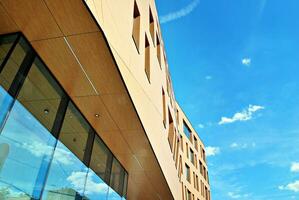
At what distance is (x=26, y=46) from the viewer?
5262 millimetres

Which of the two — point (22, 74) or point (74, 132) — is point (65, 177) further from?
point (22, 74)

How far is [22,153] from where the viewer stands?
16.2 ft

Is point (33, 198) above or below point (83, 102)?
below

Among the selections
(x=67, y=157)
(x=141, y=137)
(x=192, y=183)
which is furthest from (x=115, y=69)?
(x=192, y=183)

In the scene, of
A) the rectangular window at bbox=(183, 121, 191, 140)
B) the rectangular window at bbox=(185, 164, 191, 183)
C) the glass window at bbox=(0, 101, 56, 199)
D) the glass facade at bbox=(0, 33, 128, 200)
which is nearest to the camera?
the glass window at bbox=(0, 101, 56, 199)

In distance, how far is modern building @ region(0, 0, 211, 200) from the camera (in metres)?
4.61

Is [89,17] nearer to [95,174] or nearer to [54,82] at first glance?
[54,82]

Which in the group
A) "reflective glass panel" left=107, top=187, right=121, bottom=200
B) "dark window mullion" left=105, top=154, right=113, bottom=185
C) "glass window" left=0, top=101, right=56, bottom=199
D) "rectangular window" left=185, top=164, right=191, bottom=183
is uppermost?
"rectangular window" left=185, top=164, right=191, bottom=183

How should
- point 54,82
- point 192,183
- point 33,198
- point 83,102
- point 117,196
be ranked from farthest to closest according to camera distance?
point 192,183, point 117,196, point 83,102, point 54,82, point 33,198

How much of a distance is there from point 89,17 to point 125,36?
7.04ft

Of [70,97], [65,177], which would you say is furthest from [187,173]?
[70,97]

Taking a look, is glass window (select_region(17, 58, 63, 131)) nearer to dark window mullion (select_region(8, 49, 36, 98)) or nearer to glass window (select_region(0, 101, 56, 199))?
dark window mullion (select_region(8, 49, 36, 98))

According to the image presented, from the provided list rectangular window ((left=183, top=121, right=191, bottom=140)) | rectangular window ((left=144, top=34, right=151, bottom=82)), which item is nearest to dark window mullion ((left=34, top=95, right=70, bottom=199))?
rectangular window ((left=144, top=34, right=151, bottom=82))

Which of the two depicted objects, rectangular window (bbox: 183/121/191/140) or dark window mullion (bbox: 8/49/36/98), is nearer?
dark window mullion (bbox: 8/49/36/98)
